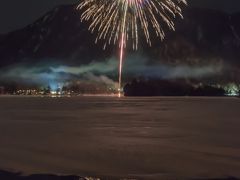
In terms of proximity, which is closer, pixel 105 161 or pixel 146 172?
pixel 146 172

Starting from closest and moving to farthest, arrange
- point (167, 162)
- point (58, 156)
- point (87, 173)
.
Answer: point (87, 173) < point (167, 162) < point (58, 156)

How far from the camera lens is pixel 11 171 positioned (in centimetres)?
2670

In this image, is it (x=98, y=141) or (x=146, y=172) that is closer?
(x=146, y=172)

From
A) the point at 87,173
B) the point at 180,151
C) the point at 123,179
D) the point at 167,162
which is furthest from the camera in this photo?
the point at 180,151

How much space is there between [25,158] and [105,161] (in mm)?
5029

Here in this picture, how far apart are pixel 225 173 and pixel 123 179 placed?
18.1 feet

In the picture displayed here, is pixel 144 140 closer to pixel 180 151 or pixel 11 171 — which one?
pixel 180 151

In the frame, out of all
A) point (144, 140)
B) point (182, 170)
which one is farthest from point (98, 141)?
point (182, 170)

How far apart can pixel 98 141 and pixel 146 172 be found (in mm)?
19697

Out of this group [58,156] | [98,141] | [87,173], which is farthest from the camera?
[98,141]

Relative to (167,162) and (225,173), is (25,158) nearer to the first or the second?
(167,162)

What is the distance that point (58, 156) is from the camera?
34.3 meters

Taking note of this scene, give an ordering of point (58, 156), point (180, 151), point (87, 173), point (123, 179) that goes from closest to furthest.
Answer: point (123, 179), point (87, 173), point (58, 156), point (180, 151)

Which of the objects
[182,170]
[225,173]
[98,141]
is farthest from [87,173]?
[98,141]
